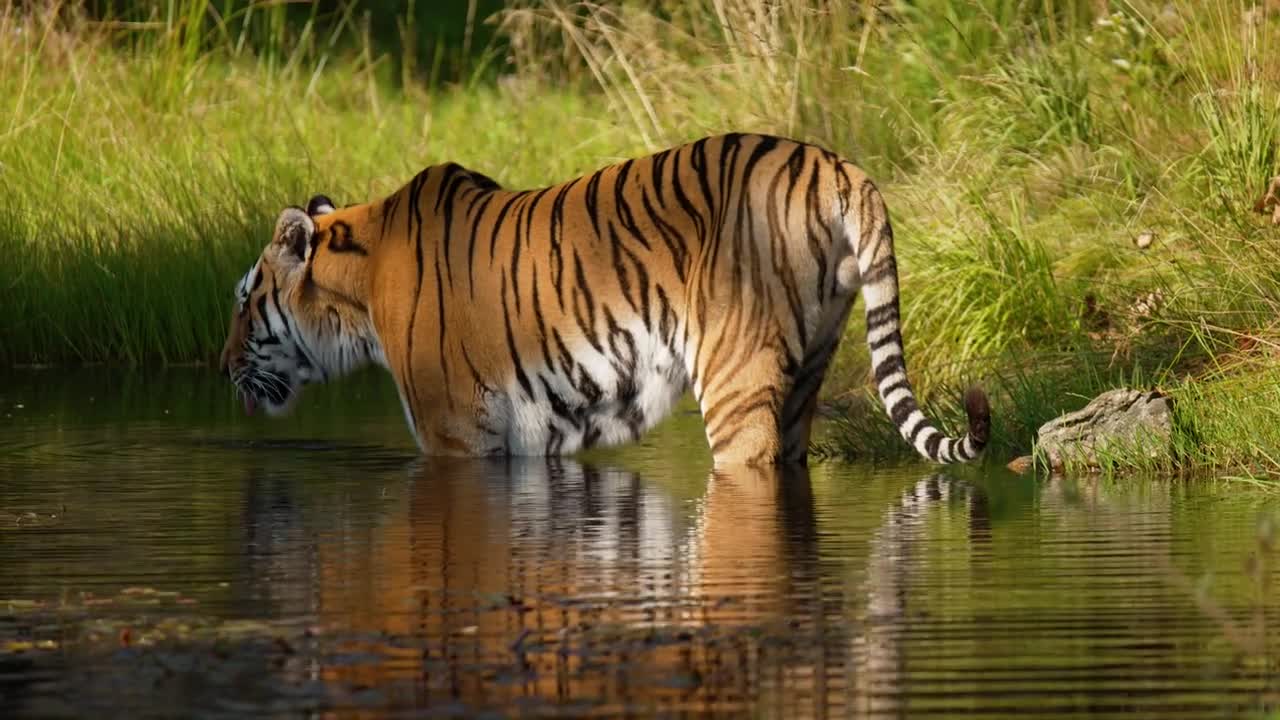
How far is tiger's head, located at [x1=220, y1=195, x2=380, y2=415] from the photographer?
10586mm

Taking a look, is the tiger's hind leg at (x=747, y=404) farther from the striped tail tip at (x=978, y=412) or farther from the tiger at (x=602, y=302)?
the striped tail tip at (x=978, y=412)

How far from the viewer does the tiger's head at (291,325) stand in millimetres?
10586

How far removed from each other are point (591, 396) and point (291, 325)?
73.9 inches

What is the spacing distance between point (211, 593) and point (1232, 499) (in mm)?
3405

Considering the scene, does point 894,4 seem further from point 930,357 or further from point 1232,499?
point 1232,499

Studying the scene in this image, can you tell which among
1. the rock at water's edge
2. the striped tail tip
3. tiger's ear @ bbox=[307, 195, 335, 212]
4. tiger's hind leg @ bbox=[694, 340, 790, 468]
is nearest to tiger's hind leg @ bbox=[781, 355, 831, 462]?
tiger's hind leg @ bbox=[694, 340, 790, 468]

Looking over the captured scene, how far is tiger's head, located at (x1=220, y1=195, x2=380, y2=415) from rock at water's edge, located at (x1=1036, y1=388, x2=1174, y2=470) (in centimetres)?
321

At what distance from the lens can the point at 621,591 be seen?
19.9ft

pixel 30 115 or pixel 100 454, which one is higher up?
pixel 30 115

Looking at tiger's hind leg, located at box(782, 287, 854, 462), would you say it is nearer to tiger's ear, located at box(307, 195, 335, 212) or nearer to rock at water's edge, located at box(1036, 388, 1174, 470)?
rock at water's edge, located at box(1036, 388, 1174, 470)

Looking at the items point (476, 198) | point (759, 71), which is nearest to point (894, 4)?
point (759, 71)

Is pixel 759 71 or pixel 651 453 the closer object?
pixel 651 453

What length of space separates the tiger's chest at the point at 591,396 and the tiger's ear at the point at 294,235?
134 centimetres

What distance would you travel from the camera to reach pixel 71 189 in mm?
15352
